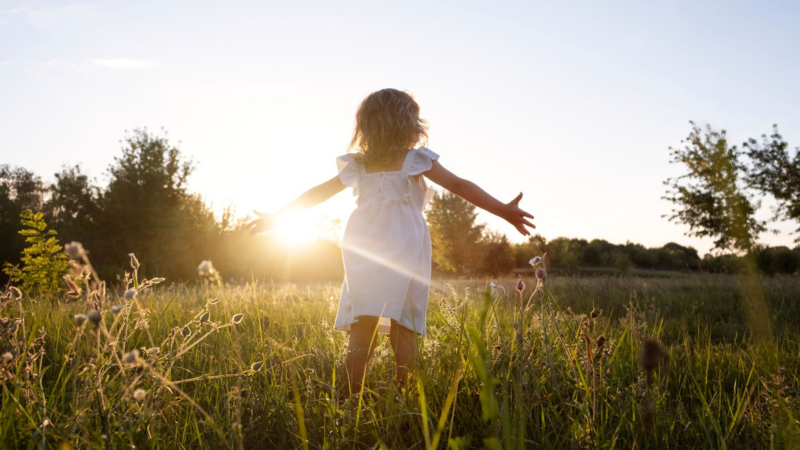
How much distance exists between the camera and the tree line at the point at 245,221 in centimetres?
1762

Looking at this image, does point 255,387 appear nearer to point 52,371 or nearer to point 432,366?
point 432,366

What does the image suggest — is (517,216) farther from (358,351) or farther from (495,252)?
(495,252)

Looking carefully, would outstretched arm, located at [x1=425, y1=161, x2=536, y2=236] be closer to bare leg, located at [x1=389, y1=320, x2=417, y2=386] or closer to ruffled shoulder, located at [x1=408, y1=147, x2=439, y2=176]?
ruffled shoulder, located at [x1=408, y1=147, x2=439, y2=176]

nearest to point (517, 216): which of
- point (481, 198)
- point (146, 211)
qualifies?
point (481, 198)

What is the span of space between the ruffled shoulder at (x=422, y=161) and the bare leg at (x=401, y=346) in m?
1.01

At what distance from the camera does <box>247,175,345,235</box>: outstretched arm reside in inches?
136

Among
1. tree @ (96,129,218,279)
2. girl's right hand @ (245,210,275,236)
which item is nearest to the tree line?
tree @ (96,129,218,279)

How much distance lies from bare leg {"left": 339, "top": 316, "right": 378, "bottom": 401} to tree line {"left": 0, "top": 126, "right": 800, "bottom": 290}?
16.1 m

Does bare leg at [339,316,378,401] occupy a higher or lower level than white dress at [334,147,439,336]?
lower

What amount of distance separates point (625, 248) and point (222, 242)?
31549 millimetres

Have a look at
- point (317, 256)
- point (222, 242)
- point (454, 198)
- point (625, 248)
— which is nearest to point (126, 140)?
point (222, 242)

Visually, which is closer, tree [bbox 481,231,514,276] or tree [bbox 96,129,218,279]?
tree [bbox 96,129,218,279]

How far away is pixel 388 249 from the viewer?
→ 3043mm

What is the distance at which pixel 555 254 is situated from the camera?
3222cm
